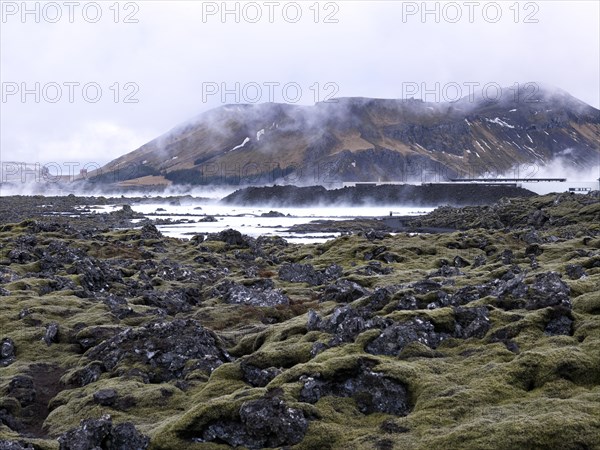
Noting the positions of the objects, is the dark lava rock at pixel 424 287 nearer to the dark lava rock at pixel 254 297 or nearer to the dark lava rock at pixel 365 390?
the dark lava rock at pixel 365 390

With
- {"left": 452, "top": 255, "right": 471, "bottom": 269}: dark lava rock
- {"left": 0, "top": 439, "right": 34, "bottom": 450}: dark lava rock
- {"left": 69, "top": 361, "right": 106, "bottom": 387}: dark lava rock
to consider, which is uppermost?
{"left": 452, "top": 255, "right": 471, "bottom": 269}: dark lava rock

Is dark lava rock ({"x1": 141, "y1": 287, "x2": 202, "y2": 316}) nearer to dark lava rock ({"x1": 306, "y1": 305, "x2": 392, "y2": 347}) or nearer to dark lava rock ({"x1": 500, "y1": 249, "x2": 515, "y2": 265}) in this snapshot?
dark lava rock ({"x1": 306, "y1": 305, "x2": 392, "y2": 347})

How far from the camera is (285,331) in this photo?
66.7 ft

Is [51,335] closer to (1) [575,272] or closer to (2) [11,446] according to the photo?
(2) [11,446]

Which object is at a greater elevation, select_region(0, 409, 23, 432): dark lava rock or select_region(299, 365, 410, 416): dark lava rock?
select_region(299, 365, 410, 416): dark lava rock

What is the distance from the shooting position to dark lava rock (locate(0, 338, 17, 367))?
20844 mm

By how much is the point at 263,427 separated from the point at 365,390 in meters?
3.10

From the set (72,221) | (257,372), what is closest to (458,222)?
(72,221)

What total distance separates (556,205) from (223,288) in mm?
73487

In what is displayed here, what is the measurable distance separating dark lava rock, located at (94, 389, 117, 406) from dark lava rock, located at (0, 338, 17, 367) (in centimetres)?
629

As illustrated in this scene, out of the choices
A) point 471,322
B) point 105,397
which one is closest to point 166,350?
point 105,397

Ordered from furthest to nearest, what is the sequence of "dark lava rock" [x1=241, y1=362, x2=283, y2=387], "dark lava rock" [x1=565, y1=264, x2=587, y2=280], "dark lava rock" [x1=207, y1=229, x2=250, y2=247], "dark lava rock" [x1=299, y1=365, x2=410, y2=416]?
"dark lava rock" [x1=207, y1=229, x2=250, y2=247], "dark lava rock" [x1=565, y1=264, x2=587, y2=280], "dark lava rock" [x1=241, y1=362, x2=283, y2=387], "dark lava rock" [x1=299, y1=365, x2=410, y2=416]

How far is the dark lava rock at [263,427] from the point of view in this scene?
12617 mm

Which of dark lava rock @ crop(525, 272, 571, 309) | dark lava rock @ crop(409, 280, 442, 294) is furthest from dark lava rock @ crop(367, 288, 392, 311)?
dark lava rock @ crop(525, 272, 571, 309)
